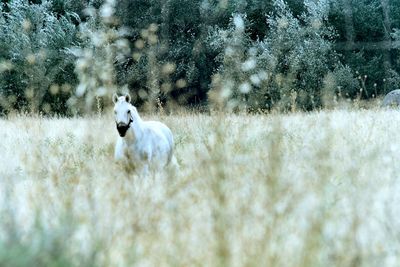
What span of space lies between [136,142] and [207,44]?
1955 cm

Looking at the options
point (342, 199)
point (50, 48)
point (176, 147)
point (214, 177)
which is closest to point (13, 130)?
point (176, 147)

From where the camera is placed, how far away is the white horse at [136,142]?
7863mm

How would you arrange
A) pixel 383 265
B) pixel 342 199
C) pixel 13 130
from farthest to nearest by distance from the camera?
pixel 13 130
pixel 342 199
pixel 383 265

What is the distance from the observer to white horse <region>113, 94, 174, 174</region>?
7.86 m

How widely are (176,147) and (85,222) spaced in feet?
20.4

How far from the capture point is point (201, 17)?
91.5 ft

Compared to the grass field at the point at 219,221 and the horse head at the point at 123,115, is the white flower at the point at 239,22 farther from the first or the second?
the grass field at the point at 219,221

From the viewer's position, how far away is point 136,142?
8148mm

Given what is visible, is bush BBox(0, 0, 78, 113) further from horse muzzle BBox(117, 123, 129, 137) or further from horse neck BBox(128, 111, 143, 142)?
horse muzzle BBox(117, 123, 129, 137)

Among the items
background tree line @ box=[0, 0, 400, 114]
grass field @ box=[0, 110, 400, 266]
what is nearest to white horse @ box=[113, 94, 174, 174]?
grass field @ box=[0, 110, 400, 266]

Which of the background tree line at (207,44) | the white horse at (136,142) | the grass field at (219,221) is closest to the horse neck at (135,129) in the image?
the white horse at (136,142)

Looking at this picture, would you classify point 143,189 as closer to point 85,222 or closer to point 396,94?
point 85,222

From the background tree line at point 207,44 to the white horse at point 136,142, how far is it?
14281mm

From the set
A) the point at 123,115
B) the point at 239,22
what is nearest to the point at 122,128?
the point at 123,115
